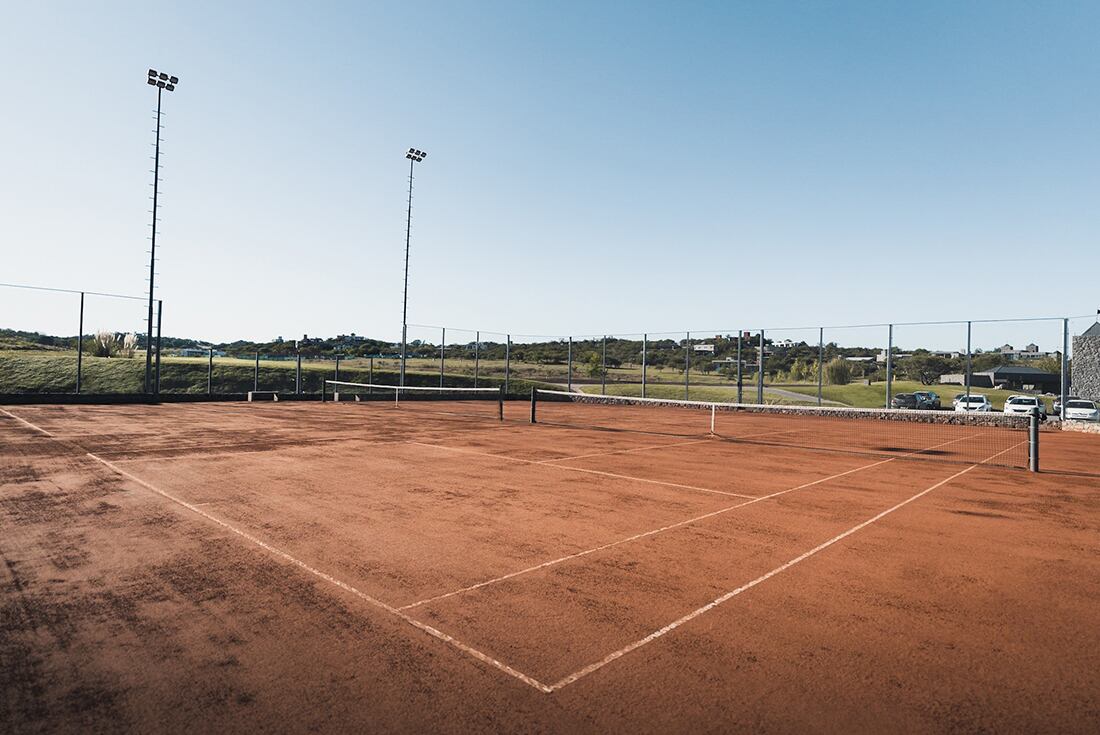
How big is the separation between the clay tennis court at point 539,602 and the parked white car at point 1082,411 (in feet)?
49.5

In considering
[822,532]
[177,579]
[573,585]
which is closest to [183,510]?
[177,579]

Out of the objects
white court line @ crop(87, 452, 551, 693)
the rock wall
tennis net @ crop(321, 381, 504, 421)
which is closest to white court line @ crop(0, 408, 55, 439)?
white court line @ crop(87, 452, 551, 693)

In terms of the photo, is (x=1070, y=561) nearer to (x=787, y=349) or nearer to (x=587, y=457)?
(x=587, y=457)

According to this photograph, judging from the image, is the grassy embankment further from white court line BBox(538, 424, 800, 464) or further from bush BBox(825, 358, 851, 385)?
white court line BBox(538, 424, 800, 464)

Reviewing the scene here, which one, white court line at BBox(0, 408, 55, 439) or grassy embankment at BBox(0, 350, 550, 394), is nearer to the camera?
white court line at BBox(0, 408, 55, 439)

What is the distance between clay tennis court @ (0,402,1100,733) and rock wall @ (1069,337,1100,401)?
745 inches

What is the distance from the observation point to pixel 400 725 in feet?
8.96

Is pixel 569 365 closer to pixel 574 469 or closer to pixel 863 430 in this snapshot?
pixel 863 430

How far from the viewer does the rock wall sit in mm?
22344

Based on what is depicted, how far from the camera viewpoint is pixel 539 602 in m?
4.12

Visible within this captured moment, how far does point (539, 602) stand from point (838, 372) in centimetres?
2259

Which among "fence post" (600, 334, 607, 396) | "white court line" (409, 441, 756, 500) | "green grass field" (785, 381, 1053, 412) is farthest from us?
"fence post" (600, 334, 607, 396)

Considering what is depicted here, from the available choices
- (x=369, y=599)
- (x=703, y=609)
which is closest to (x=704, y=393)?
(x=703, y=609)

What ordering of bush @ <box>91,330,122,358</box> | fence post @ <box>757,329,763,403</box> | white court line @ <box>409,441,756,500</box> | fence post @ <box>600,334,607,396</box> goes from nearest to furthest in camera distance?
white court line @ <box>409,441,756,500</box> < fence post @ <box>757,329,763,403</box> < bush @ <box>91,330,122,358</box> < fence post @ <box>600,334,607,396</box>
